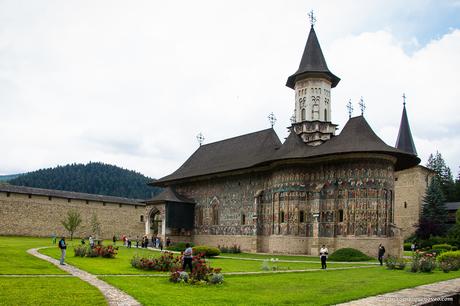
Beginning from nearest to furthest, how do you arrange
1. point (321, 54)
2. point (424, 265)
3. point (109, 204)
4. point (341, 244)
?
point (424, 265)
point (341, 244)
point (321, 54)
point (109, 204)

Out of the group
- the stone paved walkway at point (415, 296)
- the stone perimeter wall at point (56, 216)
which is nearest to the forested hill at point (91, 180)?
the stone perimeter wall at point (56, 216)

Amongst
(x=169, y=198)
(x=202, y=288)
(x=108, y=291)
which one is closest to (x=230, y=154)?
(x=169, y=198)

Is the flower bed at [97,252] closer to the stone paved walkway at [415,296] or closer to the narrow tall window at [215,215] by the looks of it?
the stone paved walkway at [415,296]

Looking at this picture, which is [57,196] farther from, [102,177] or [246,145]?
[102,177]

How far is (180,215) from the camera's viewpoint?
147ft

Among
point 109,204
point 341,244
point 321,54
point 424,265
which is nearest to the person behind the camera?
point 424,265

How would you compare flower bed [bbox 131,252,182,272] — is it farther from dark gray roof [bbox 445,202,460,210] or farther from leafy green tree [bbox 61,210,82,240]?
dark gray roof [bbox 445,202,460,210]

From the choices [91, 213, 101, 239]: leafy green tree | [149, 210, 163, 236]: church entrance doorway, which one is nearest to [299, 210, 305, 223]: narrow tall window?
[149, 210, 163, 236]: church entrance doorway

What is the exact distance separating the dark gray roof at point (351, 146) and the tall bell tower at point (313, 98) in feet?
9.48

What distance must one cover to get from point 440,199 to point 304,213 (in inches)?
1254

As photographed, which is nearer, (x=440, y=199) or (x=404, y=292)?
(x=404, y=292)

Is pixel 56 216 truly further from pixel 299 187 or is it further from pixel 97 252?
pixel 97 252

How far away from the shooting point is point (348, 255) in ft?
96.6

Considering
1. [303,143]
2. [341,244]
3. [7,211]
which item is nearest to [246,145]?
[303,143]
